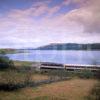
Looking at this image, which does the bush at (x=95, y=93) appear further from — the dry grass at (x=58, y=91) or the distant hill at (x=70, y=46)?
the distant hill at (x=70, y=46)

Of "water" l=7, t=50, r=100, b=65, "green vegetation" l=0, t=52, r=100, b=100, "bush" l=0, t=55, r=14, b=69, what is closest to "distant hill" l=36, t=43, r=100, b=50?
"water" l=7, t=50, r=100, b=65

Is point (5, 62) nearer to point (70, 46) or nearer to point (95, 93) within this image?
point (70, 46)

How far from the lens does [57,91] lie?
2.23 m

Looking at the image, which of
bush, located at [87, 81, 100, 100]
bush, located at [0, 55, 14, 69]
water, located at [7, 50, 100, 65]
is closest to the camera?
bush, located at [87, 81, 100, 100]

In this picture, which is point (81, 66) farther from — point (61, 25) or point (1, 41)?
point (1, 41)

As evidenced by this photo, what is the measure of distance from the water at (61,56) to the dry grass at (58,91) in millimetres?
206

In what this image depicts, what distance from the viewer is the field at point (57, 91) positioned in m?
2.18

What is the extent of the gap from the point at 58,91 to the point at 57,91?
0.4 inches

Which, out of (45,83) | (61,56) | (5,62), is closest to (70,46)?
(61,56)

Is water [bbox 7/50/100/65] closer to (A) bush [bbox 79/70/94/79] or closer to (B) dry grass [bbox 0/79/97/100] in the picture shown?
(A) bush [bbox 79/70/94/79]

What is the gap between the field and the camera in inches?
85.7

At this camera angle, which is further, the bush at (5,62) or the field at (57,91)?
the bush at (5,62)

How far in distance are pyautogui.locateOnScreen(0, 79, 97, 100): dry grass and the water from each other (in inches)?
8.1

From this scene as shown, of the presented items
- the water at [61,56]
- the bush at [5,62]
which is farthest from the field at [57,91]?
the bush at [5,62]
